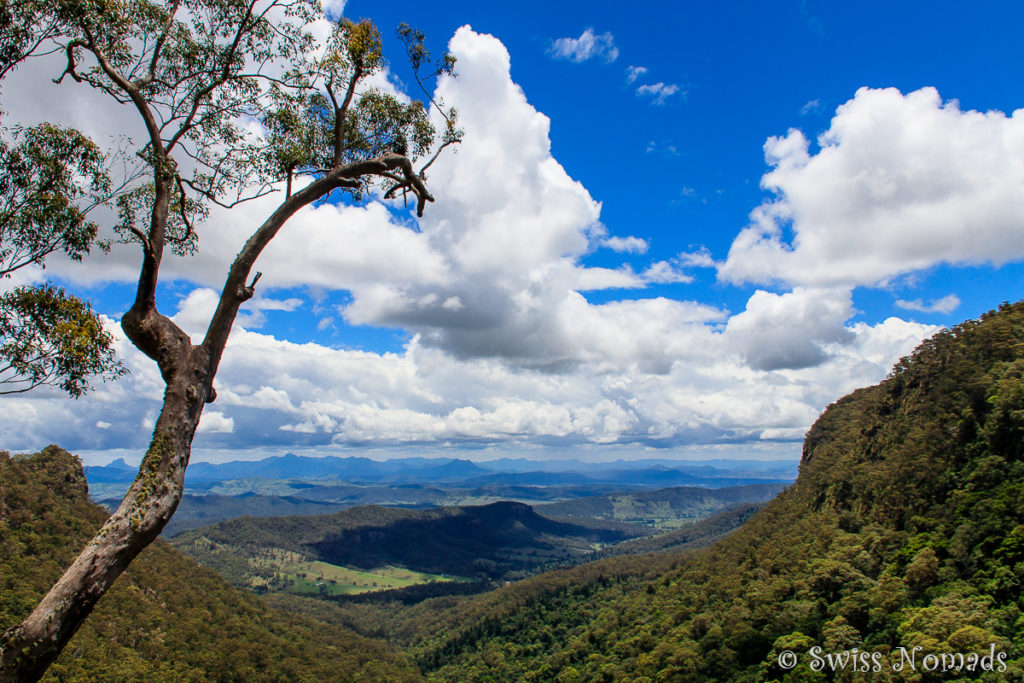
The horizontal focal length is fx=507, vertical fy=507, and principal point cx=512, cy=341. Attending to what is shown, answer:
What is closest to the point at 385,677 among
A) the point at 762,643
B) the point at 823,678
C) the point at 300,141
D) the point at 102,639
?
the point at 102,639

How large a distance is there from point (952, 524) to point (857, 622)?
15199 millimetres

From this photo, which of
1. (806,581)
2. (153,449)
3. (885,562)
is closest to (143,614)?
(806,581)

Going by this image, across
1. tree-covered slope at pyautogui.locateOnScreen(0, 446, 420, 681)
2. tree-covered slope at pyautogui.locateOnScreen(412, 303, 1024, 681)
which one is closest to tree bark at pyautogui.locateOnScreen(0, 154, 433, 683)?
tree-covered slope at pyautogui.locateOnScreen(412, 303, 1024, 681)

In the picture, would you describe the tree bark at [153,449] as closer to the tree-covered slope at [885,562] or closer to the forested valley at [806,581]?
the forested valley at [806,581]

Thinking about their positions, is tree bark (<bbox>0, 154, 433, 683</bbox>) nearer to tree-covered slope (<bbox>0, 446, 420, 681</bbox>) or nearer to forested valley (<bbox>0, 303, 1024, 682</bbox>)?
forested valley (<bbox>0, 303, 1024, 682</bbox>)

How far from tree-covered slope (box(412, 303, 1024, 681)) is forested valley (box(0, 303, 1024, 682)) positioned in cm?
25

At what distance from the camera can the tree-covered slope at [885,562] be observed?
137ft

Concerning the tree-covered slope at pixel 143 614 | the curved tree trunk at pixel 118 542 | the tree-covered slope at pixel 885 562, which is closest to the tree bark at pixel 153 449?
the curved tree trunk at pixel 118 542

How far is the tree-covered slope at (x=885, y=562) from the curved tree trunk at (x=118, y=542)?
46817 mm

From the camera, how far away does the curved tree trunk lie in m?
6.95

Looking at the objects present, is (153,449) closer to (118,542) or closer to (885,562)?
(118,542)

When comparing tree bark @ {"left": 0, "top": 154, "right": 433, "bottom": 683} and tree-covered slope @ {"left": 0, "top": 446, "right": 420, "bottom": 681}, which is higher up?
tree bark @ {"left": 0, "top": 154, "right": 433, "bottom": 683}

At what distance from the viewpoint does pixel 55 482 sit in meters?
108

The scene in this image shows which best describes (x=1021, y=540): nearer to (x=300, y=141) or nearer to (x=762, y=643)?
(x=762, y=643)
